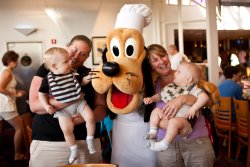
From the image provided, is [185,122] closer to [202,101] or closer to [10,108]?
[202,101]

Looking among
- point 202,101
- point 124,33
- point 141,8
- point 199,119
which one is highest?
point 141,8

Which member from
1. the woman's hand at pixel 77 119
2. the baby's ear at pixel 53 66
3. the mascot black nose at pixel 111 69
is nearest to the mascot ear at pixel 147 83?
the mascot black nose at pixel 111 69

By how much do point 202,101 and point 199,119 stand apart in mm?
208

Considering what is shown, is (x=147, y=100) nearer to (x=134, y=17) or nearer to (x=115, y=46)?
(x=115, y=46)

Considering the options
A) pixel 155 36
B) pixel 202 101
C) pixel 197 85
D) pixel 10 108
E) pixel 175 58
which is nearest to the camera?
pixel 202 101

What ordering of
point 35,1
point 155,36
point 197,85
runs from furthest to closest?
point 155,36, point 35,1, point 197,85

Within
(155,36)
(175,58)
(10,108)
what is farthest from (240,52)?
(10,108)

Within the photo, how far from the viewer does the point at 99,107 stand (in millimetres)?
1861

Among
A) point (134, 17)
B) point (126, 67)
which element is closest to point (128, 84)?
point (126, 67)

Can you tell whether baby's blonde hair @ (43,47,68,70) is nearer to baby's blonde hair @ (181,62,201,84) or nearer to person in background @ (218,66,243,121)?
baby's blonde hair @ (181,62,201,84)

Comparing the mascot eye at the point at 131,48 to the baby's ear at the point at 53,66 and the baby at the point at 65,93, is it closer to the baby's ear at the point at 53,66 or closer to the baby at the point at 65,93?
the baby at the point at 65,93

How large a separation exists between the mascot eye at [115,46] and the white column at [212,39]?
14.4ft

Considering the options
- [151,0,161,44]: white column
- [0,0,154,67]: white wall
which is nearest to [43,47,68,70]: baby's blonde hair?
[0,0,154,67]: white wall

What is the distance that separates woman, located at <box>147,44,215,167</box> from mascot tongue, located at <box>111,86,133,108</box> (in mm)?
206
